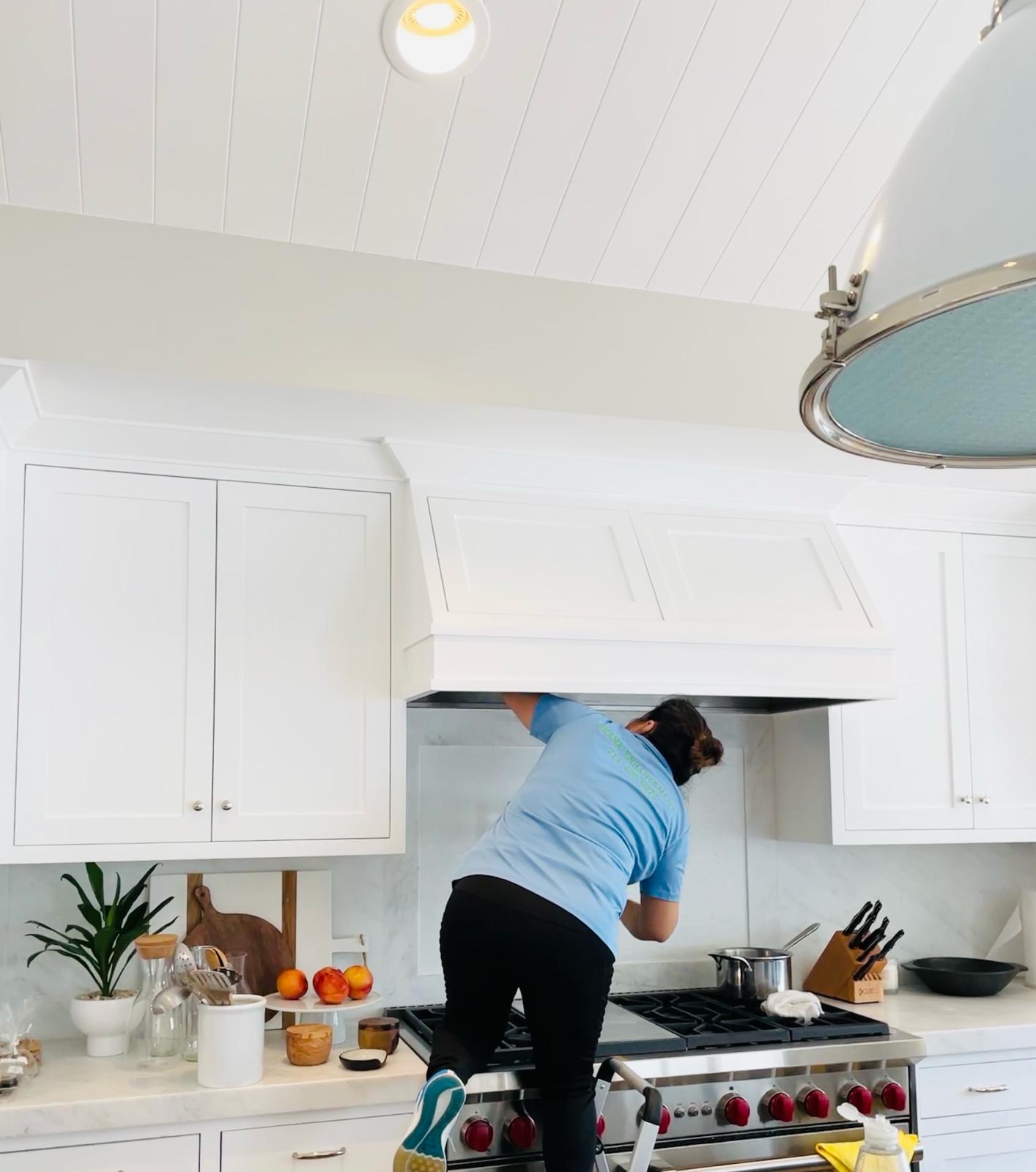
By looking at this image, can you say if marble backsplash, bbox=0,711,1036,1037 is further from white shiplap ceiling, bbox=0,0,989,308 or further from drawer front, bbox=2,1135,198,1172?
white shiplap ceiling, bbox=0,0,989,308

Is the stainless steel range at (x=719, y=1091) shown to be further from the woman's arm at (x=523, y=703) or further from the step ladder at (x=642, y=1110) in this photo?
the woman's arm at (x=523, y=703)

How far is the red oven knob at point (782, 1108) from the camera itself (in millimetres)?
2635

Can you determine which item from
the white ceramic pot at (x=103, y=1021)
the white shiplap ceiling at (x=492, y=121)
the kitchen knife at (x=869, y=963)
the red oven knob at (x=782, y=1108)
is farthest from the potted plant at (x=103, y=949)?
the kitchen knife at (x=869, y=963)

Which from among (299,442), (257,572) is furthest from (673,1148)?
(299,442)

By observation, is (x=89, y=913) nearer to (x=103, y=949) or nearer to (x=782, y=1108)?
(x=103, y=949)

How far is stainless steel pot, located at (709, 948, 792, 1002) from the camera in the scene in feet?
10.1

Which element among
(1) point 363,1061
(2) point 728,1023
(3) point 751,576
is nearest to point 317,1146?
(1) point 363,1061

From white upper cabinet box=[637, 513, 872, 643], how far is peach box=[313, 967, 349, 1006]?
3.89 feet

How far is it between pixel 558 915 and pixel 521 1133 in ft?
1.65

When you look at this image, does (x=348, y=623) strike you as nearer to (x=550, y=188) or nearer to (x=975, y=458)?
(x=550, y=188)

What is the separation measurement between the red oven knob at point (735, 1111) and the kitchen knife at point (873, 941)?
0.80m

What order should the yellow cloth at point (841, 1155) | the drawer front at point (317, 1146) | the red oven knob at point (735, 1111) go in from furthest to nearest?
the red oven knob at point (735, 1111), the drawer front at point (317, 1146), the yellow cloth at point (841, 1155)

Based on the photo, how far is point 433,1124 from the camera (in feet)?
7.00

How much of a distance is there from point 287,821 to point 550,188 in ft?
5.45
